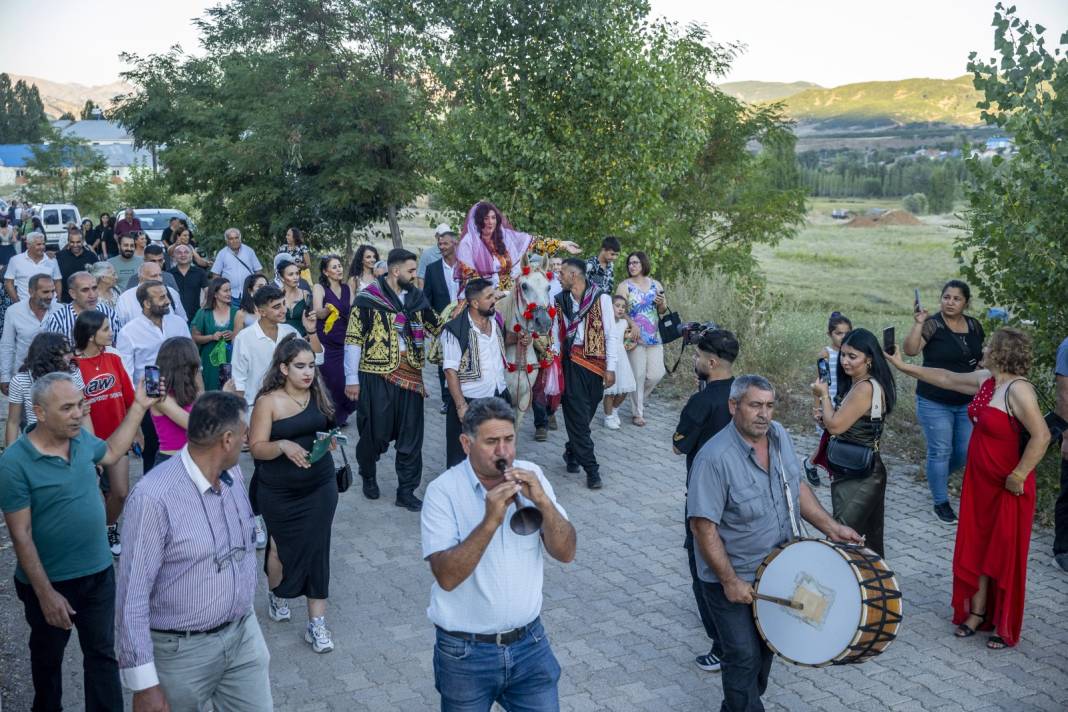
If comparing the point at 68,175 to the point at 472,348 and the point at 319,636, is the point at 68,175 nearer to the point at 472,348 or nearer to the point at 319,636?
the point at 472,348

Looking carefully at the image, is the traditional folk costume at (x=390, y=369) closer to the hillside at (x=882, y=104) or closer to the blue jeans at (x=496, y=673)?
the blue jeans at (x=496, y=673)

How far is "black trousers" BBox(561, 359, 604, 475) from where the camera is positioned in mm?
9234

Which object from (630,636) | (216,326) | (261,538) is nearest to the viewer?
(630,636)

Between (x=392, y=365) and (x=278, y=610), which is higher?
(x=392, y=365)

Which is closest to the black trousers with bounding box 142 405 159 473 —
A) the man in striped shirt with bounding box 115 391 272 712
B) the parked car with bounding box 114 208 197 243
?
the man in striped shirt with bounding box 115 391 272 712

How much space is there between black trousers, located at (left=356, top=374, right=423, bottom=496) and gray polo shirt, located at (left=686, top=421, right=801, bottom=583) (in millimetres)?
4295

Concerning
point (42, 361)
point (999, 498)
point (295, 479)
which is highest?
point (42, 361)

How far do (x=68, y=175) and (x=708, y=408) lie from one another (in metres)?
47.0

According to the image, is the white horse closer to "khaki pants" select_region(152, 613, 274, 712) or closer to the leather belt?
"khaki pants" select_region(152, 613, 274, 712)

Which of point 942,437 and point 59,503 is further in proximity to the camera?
point 942,437

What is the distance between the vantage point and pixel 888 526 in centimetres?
823

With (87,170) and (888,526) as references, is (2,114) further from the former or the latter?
(888,526)

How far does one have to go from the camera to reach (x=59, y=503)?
15.4ft

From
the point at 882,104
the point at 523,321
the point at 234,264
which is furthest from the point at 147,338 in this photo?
the point at 882,104
